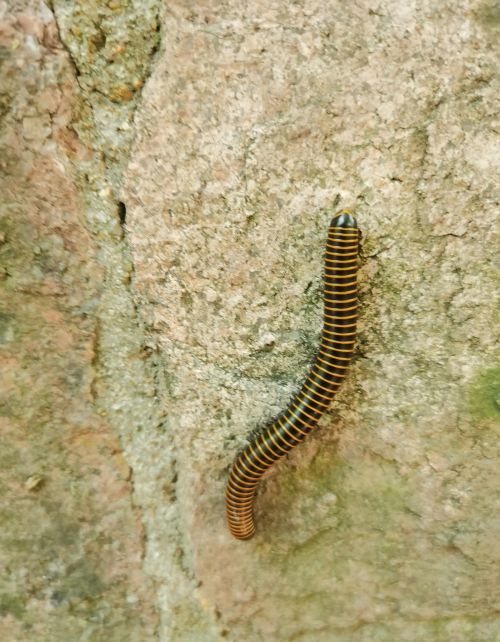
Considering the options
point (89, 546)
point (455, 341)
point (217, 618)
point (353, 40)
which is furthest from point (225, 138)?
point (217, 618)

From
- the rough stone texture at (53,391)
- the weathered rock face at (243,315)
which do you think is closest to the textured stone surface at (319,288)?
the weathered rock face at (243,315)

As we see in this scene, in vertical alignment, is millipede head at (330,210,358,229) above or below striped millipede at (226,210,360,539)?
above

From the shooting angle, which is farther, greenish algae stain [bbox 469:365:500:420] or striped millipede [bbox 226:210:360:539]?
greenish algae stain [bbox 469:365:500:420]

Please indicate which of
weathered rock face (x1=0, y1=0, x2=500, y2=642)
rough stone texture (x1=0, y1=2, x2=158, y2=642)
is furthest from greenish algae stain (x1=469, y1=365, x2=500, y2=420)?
rough stone texture (x1=0, y1=2, x2=158, y2=642)

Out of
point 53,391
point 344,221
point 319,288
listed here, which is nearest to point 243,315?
point 319,288

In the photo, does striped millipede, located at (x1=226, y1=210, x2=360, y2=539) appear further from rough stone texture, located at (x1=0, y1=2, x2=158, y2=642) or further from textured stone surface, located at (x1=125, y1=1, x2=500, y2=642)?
rough stone texture, located at (x1=0, y1=2, x2=158, y2=642)

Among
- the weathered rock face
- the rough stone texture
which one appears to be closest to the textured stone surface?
the weathered rock face

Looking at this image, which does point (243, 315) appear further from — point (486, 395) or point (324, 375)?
point (486, 395)

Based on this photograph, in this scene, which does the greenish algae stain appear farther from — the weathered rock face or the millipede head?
the millipede head
